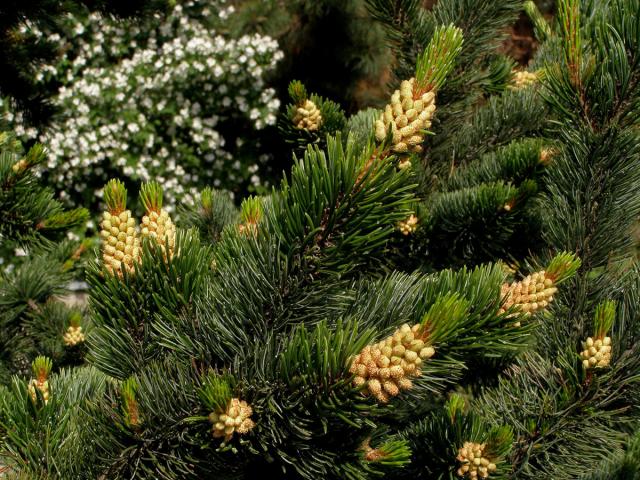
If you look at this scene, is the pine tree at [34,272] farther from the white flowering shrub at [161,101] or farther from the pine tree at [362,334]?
the white flowering shrub at [161,101]

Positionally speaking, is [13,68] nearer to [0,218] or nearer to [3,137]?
[3,137]

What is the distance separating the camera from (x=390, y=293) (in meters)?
0.97

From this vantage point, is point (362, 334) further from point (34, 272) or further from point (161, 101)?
point (161, 101)

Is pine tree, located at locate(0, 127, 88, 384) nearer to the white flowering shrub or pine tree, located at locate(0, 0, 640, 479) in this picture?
pine tree, located at locate(0, 0, 640, 479)

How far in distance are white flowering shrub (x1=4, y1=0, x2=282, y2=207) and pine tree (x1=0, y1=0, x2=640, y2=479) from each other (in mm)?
5312

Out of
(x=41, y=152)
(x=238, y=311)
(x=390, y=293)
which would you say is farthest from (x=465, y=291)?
(x=41, y=152)

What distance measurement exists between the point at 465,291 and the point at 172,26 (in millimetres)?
6603

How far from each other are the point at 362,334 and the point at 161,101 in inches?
242

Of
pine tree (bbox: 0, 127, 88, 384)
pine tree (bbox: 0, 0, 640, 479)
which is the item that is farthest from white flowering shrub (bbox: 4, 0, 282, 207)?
pine tree (bbox: 0, 0, 640, 479)

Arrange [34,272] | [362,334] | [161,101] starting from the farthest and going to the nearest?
[161,101], [34,272], [362,334]

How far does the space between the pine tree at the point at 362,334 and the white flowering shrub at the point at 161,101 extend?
209 inches

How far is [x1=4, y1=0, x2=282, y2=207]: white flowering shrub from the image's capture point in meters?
6.30

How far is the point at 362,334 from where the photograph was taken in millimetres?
831

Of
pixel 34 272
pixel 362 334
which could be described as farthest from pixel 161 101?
pixel 362 334
